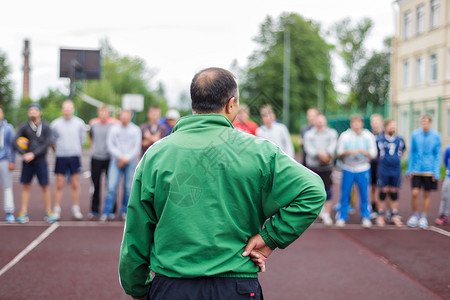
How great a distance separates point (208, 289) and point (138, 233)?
1.35 feet

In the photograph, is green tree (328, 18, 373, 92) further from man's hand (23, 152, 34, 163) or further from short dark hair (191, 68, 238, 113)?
short dark hair (191, 68, 238, 113)

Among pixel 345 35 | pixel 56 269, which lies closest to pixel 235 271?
pixel 56 269

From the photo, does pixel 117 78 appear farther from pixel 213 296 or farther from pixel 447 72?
pixel 213 296

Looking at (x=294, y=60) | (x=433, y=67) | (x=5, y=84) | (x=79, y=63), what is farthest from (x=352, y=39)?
(x=79, y=63)

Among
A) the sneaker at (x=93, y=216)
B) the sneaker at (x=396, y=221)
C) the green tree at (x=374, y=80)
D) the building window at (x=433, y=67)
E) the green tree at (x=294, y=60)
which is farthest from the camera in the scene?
the green tree at (x=374, y=80)

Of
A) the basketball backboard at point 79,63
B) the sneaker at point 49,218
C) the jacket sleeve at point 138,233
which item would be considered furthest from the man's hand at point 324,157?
the basketball backboard at point 79,63

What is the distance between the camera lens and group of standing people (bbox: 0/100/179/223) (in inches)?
337

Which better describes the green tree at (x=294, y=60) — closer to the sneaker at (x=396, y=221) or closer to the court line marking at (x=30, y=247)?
the sneaker at (x=396, y=221)

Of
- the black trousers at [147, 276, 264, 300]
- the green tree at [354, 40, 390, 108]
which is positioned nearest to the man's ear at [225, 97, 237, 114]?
the black trousers at [147, 276, 264, 300]

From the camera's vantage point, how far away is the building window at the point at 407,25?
2930cm

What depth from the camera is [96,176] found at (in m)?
9.27

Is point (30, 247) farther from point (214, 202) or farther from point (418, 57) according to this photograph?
point (418, 57)

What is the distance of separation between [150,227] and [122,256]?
0.19m

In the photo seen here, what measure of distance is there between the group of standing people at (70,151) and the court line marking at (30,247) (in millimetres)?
683
